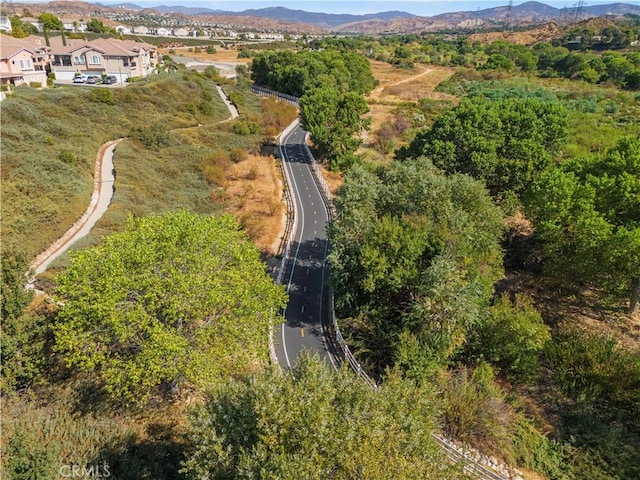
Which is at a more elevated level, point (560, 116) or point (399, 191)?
point (560, 116)

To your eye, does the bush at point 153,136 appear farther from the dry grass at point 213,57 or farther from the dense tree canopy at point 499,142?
the dry grass at point 213,57

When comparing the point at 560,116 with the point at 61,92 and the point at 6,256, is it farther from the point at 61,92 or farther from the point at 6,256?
the point at 61,92

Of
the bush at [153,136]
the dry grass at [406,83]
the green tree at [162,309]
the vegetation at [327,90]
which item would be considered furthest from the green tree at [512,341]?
the dry grass at [406,83]

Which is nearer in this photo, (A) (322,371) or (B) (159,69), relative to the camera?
(A) (322,371)

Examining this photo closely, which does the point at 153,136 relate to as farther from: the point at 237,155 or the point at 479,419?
the point at 479,419

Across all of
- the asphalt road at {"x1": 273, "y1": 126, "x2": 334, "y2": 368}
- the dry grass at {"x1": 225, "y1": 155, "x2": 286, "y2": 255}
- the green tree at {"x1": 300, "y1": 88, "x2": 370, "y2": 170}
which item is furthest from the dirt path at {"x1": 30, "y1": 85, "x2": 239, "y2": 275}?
the green tree at {"x1": 300, "y1": 88, "x2": 370, "y2": 170}

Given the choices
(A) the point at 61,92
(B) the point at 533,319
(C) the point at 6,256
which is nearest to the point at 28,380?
(C) the point at 6,256
